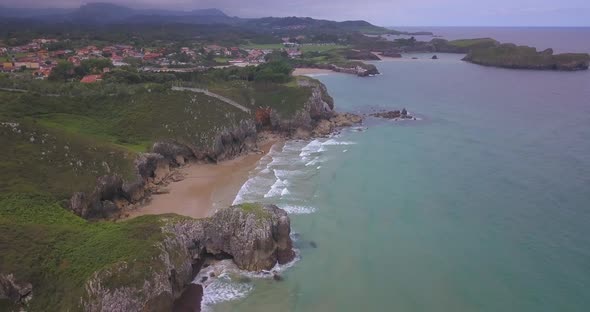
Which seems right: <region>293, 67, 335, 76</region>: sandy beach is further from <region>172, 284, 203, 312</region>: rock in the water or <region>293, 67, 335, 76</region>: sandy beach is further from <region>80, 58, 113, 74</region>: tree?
<region>172, 284, 203, 312</region>: rock in the water

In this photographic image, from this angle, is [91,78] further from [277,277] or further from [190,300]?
[277,277]

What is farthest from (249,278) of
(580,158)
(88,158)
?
(580,158)

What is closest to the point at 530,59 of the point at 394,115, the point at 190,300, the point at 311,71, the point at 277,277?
the point at 311,71

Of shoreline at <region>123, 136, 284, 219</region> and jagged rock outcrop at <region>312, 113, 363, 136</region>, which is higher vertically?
jagged rock outcrop at <region>312, 113, 363, 136</region>

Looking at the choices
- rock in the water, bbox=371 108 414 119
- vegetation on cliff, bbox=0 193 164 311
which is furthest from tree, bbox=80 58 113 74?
vegetation on cliff, bbox=0 193 164 311

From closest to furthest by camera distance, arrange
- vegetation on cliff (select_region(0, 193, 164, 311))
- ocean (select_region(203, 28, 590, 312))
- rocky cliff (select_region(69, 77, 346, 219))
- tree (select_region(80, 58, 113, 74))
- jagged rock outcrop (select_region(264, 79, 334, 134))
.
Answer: vegetation on cliff (select_region(0, 193, 164, 311)) → ocean (select_region(203, 28, 590, 312)) → rocky cliff (select_region(69, 77, 346, 219)) → jagged rock outcrop (select_region(264, 79, 334, 134)) → tree (select_region(80, 58, 113, 74))

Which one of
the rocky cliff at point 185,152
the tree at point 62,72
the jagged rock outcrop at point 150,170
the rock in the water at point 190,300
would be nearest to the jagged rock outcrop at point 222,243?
the rock in the water at point 190,300

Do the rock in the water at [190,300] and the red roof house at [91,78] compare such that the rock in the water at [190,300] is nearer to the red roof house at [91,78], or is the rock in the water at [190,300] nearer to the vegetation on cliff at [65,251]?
the vegetation on cliff at [65,251]
